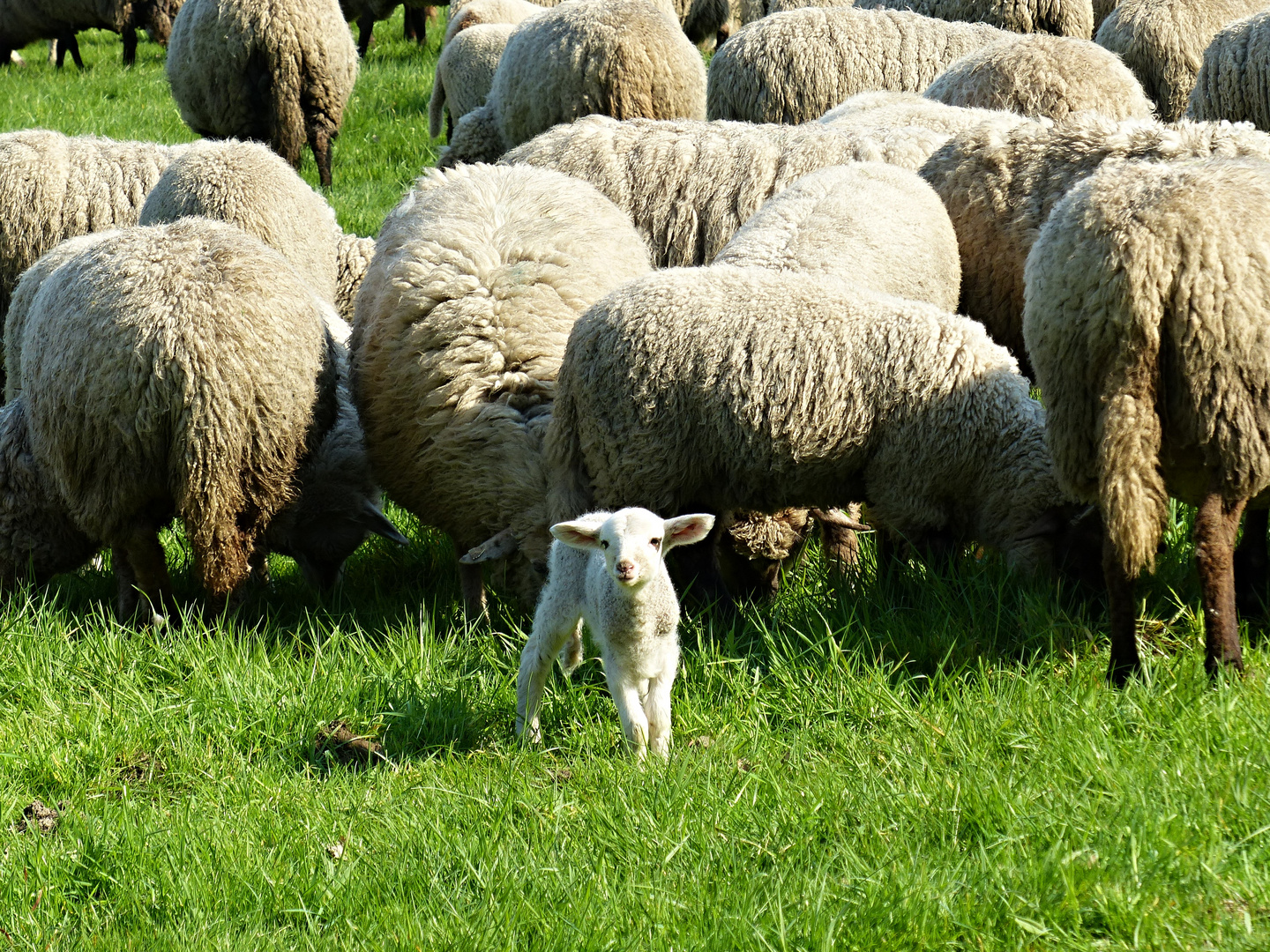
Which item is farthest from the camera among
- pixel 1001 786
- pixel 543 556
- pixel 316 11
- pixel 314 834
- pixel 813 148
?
pixel 316 11

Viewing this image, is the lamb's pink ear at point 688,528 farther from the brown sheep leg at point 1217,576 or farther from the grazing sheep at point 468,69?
the grazing sheep at point 468,69

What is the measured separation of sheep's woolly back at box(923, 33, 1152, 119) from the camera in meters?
6.80

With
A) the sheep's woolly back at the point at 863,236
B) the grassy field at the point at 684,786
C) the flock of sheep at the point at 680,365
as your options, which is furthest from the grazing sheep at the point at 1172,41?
the grassy field at the point at 684,786

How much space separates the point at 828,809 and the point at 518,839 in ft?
2.28

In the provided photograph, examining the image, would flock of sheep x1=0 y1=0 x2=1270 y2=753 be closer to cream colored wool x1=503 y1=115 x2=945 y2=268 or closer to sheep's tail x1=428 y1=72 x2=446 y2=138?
cream colored wool x1=503 y1=115 x2=945 y2=268

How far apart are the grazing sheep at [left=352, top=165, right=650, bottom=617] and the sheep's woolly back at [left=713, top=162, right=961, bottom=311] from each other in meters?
0.62

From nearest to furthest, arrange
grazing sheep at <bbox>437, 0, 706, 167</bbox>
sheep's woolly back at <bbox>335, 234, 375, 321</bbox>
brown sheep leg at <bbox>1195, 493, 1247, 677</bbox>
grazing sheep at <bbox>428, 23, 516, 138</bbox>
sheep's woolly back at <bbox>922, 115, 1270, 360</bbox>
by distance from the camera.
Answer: brown sheep leg at <bbox>1195, 493, 1247, 677</bbox> → sheep's woolly back at <bbox>922, 115, 1270, 360</bbox> → sheep's woolly back at <bbox>335, 234, 375, 321</bbox> → grazing sheep at <bbox>437, 0, 706, 167</bbox> → grazing sheep at <bbox>428, 23, 516, 138</bbox>

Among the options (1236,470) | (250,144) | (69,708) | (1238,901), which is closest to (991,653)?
(1236,470)

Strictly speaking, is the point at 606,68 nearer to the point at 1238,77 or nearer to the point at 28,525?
the point at 1238,77

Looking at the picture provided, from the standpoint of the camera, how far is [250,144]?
7.02m

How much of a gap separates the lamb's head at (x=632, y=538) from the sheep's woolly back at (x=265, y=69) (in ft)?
27.1

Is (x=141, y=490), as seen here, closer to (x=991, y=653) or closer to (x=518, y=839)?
(x=518, y=839)

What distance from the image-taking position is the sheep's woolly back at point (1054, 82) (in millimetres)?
6805

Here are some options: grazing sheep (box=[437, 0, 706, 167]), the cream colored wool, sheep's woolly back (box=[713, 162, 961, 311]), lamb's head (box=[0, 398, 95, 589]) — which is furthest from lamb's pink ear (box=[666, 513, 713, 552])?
grazing sheep (box=[437, 0, 706, 167])
